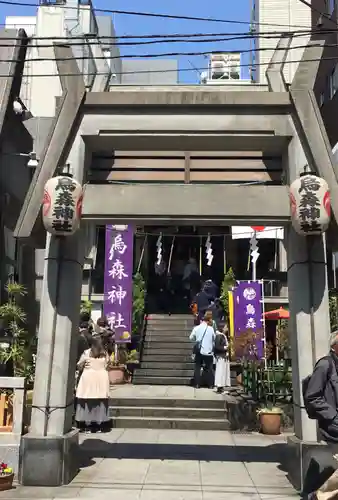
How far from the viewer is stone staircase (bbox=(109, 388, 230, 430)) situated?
454 inches

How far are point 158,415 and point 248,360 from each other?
275 cm

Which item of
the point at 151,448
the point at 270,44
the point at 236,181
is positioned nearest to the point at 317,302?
the point at 236,181

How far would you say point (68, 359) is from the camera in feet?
24.8

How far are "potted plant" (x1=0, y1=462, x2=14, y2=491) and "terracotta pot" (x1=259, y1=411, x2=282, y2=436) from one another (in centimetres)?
565

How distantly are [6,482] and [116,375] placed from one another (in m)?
9.02

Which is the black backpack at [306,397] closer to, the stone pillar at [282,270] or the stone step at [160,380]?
the stone step at [160,380]

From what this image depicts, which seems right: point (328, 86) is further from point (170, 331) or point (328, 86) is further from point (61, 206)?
point (61, 206)

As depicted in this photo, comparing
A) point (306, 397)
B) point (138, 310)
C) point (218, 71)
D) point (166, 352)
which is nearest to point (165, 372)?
point (166, 352)

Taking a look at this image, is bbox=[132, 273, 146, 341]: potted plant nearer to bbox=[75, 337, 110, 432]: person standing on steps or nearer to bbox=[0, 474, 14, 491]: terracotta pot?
bbox=[75, 337, 110, 432]: person standing on steps

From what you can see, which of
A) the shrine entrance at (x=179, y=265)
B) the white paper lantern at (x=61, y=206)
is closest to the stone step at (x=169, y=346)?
the shrine entrance at (x=179, y=265)

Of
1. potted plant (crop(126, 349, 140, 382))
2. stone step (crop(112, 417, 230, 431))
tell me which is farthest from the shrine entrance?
stone step (crop(112, 417, 230, 431))

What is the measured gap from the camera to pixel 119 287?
16406mm

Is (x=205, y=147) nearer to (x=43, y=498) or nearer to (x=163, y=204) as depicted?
(x=163, y=204)

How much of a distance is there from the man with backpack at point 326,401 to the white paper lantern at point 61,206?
12.0 feet
